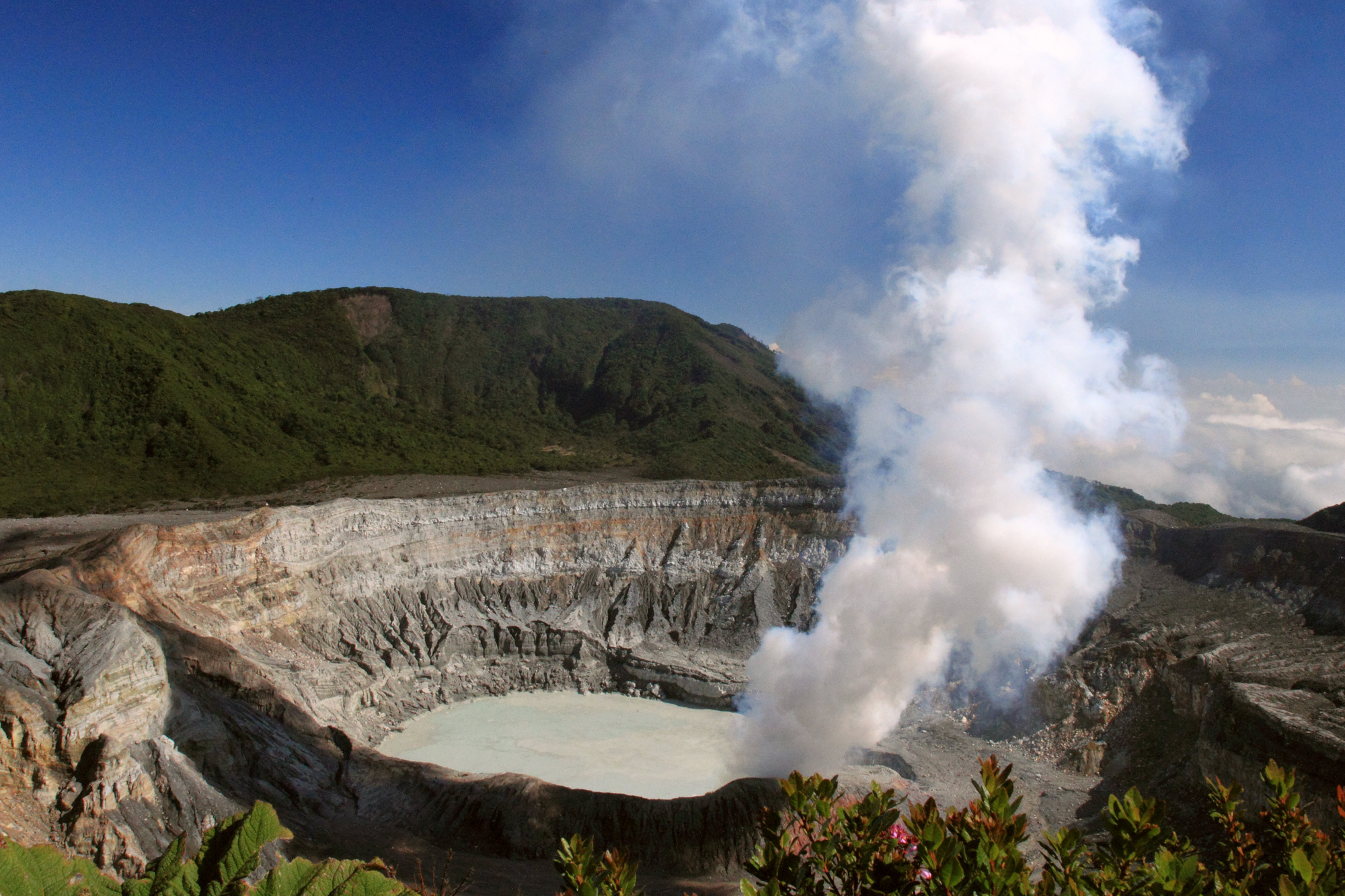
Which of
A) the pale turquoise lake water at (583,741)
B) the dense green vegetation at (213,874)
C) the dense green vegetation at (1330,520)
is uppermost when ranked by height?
the dense green vegetation at (1330,520)

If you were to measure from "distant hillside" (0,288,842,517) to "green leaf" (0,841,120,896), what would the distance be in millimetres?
52822

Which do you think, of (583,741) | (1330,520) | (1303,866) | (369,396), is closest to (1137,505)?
(1330,520)

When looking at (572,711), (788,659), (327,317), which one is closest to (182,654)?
(572,711)

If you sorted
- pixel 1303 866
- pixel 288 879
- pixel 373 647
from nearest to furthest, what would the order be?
pixel 288 879, pixel 1303 866, pixel 373 647

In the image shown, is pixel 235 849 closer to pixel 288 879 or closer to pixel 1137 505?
pixel 288 879

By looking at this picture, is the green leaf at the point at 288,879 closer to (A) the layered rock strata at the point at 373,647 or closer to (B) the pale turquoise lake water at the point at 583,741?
(A) the layered rock strata at the point at 373,647

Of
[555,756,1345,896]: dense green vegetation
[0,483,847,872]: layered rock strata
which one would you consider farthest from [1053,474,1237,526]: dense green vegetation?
[555,756,1345,896]: dense green vegetation

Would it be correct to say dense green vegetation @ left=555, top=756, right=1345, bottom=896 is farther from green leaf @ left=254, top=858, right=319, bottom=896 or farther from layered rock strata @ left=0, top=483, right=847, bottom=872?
layered rock strata @ left=0, top=483, right=847, bottom=872

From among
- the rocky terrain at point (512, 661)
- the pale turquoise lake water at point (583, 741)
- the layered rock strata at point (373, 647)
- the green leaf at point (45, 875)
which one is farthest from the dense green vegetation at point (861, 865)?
the pale turquoise lake water at point (583, 741)

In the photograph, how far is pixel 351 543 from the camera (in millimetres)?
39156

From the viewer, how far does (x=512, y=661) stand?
129ft

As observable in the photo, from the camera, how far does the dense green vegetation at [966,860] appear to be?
5.79m

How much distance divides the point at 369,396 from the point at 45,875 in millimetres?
90037

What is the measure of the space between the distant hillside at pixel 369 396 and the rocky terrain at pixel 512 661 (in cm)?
2143
